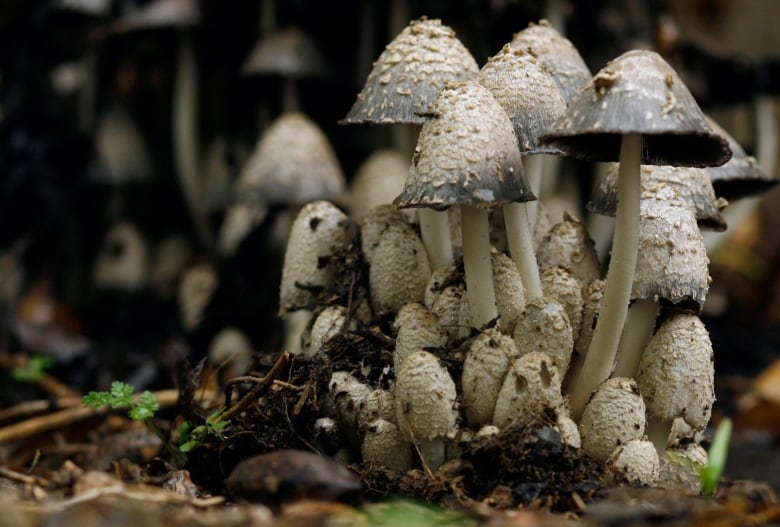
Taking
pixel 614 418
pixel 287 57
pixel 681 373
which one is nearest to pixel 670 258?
pixel 681 373

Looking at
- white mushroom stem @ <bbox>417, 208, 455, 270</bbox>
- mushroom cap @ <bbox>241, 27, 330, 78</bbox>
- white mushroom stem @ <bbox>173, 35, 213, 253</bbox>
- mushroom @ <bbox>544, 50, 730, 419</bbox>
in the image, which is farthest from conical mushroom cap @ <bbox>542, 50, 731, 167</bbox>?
white mushroom stem @ <bbox>173, 35, 213, 253</bbox>

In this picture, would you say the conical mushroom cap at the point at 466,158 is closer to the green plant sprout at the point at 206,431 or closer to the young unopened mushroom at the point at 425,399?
the young unopened mushroom at the point at 425,399

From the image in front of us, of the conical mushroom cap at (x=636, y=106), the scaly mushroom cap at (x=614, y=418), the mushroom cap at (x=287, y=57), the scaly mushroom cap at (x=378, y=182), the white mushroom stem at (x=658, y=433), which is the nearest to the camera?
the conical mushroom cap at (x=636, y=106)

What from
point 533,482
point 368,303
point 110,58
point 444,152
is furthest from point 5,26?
point 533,482

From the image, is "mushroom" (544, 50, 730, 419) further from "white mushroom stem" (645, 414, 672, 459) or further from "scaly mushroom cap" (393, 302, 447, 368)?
"scaly mushroom cap" (393, 302, 447, 368)

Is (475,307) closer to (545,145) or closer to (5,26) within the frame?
(545,145)

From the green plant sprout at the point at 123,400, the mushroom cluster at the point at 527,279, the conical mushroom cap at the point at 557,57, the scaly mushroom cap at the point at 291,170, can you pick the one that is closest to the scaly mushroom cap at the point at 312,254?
the mushroom cluster at the point at 527,279
